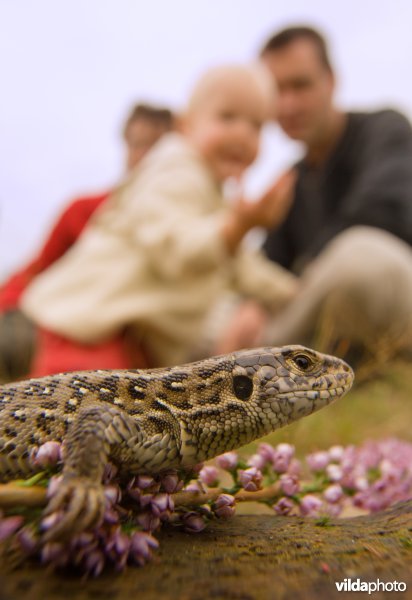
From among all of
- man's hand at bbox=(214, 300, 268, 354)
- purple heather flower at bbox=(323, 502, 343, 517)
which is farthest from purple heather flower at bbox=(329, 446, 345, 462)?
man's hand at bbox=(214, 300, 268, 354)

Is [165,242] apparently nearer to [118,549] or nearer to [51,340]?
[51,340]

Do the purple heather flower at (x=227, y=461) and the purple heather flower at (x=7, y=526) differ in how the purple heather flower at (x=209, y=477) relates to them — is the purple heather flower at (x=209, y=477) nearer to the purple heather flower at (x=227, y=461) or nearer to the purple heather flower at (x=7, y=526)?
the purple heather flower at (x=227, y=461)

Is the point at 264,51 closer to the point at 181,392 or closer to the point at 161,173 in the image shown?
the point at 161,173

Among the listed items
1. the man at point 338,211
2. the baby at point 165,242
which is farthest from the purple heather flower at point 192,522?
the baby at point 165,242

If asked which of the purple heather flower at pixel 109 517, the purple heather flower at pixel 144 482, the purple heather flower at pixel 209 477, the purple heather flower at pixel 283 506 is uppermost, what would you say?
the purple heather flower at pixel 109 517

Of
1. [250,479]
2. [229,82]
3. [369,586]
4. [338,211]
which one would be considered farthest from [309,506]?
[338,211]

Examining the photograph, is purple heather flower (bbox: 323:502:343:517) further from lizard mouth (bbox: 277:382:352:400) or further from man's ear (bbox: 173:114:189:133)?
man's ear (bbox: 173:114:189:133)
